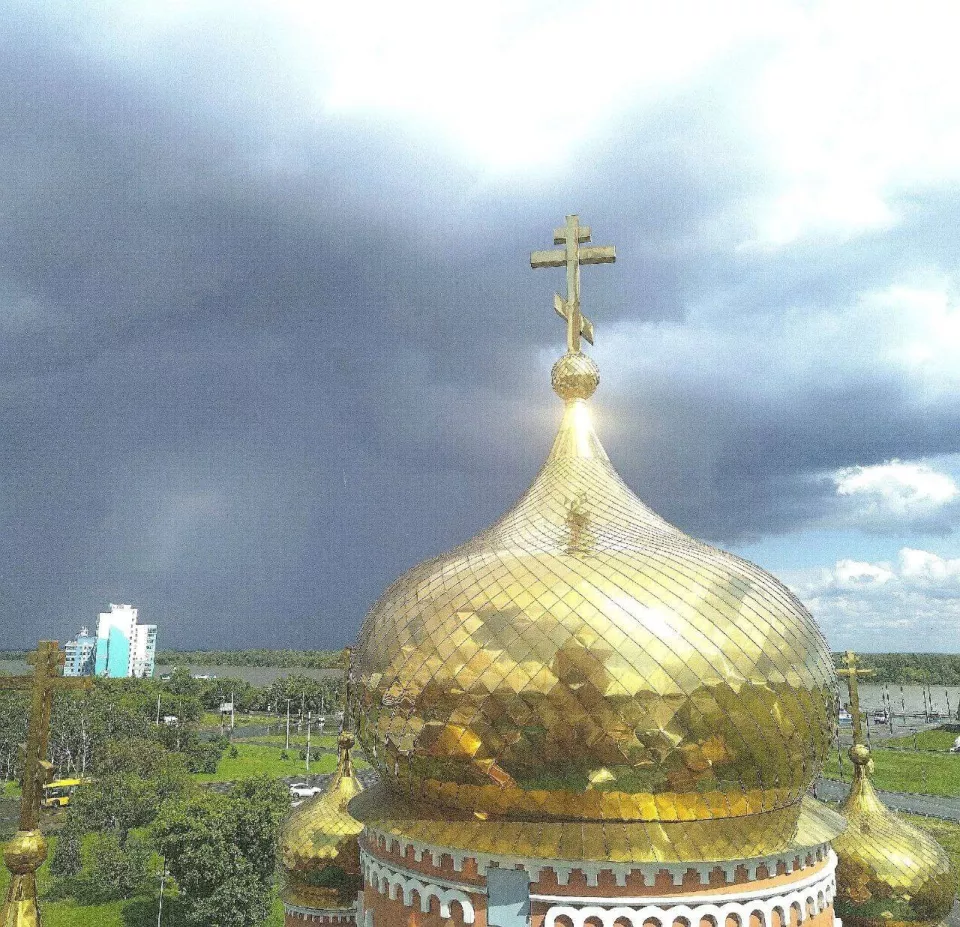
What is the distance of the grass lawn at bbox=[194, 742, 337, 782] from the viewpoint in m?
44.8

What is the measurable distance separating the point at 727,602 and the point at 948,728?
243ft

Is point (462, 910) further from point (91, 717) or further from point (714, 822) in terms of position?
point (91, 717)

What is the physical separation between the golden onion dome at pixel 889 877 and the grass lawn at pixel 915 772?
34.2 metres

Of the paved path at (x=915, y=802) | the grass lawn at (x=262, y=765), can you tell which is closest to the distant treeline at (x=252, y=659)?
the grass lawn at (x=262, y=765)

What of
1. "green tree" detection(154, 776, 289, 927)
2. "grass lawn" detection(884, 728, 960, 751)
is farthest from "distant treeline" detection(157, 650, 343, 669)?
"green tree" detection(154, 776, 289, 927)

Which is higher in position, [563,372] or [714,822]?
[563,372]

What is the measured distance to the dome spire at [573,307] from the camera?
10.7 m

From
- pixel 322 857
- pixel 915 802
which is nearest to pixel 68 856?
pixel 322 857

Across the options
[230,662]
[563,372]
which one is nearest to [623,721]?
[563,372]

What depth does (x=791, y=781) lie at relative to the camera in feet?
22.4

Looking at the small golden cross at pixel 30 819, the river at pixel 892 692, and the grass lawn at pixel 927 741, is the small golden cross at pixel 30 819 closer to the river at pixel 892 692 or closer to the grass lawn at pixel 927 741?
the grass lawn at pixel 927 741

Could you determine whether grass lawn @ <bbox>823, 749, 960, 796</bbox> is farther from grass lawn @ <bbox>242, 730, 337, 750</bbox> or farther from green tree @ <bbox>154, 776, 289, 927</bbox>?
grass lawn @ <bbox>242, 730, 337, 750</bbox>

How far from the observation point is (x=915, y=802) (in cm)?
3962

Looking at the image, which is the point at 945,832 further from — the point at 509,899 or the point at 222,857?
the point at 509,899
